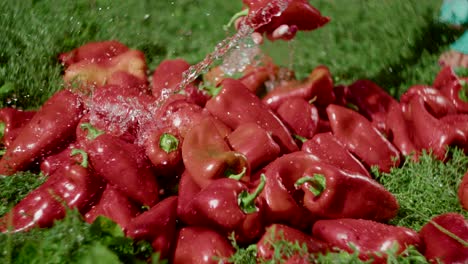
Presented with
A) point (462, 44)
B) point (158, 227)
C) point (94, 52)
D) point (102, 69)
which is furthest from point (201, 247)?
point (462, 44)

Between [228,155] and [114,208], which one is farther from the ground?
[228,155]

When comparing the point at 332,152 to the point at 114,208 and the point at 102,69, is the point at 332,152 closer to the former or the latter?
the point at 114,208

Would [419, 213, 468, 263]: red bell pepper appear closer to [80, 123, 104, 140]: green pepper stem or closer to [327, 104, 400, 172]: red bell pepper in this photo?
[327, 104, 400, 172]: red bell pepper

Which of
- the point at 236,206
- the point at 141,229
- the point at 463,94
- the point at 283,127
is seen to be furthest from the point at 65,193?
the point at 463,94

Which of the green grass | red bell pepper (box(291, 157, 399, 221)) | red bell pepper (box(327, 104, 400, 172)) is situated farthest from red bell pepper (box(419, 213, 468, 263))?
the green grass

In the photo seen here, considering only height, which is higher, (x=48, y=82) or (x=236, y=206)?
(x=236, y=206)

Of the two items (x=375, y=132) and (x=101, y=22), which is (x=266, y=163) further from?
(x=101, y=22)

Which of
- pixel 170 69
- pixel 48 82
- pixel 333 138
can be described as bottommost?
pixel 48 82
